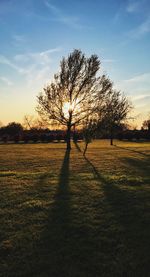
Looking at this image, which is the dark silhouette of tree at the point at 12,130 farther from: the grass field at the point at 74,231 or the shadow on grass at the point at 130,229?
the shadow on grass at the point at 130,229

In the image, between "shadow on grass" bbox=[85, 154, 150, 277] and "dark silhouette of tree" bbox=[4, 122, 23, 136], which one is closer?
"shadow on grass" bbox=[85, 154, 150, 277]

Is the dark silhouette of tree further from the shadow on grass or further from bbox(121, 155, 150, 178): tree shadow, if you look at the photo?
the shadow on grass

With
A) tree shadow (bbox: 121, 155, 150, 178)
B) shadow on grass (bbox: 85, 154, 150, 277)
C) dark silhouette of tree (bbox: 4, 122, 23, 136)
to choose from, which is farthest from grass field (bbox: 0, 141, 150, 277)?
dark silhouette of tree (bbox: 4, 122, 23, 136)

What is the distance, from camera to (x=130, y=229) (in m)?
6.12

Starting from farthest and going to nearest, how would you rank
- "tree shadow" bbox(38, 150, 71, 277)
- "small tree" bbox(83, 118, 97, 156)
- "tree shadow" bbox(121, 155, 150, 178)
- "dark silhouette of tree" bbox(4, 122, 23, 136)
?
"dark silhouette of tree" bbox(4, 122, 23, 136) < "small tree" bbox(83, 118, 97, 156) < "tree shadow" bbox(121, 155, 150, 178) < "tree shadow" bbox(38, 150, 71, 277)

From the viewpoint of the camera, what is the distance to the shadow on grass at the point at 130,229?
15.0 feet

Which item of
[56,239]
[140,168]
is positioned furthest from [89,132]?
[56,239]

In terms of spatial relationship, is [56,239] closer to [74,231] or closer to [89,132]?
[74,231]

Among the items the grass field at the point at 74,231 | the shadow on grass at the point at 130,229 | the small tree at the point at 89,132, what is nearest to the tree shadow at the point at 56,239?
the grass field at the point at 74,231

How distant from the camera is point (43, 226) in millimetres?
6301

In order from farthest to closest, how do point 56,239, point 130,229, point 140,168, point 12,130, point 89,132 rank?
1. point 12,130
2. point 89,132
3. point 140,168
4. point 130,229
5. point 56,239

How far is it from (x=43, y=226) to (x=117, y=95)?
4175 cm

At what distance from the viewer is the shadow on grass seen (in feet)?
15.0

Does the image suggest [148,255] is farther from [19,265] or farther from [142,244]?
[19,265]
